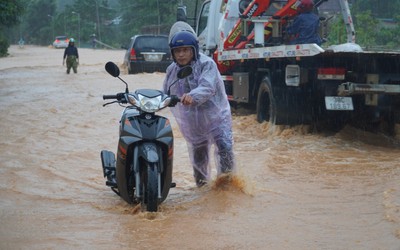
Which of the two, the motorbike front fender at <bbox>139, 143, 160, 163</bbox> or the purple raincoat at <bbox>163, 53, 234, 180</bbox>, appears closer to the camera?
the motorbike front fender at <bbox>139, 143, 160, 163</bbox>

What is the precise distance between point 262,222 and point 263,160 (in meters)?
3.43

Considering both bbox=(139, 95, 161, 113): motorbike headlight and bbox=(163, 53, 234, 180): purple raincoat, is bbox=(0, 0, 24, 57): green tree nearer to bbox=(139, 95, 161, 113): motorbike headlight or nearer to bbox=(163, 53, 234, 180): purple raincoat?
bbox=(163, 53, 234, 180): purple raincoat

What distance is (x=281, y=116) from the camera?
36.5 feet

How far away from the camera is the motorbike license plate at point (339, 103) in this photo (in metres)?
9.57

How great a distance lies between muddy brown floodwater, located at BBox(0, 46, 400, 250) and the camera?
541 centimetres

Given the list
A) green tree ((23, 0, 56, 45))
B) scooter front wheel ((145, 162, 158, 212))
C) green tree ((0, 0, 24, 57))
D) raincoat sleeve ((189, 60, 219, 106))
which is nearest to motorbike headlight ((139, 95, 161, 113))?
raincoat sleeve ((189, 60, 219, 106))

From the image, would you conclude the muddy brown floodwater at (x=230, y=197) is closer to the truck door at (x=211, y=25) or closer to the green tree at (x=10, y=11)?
the truck door at (x=211, y=25)

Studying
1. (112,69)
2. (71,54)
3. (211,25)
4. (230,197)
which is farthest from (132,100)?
(71,54)

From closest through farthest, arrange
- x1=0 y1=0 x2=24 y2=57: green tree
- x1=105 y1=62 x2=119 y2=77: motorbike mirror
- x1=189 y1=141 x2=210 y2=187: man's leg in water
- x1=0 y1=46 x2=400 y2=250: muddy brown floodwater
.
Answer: x1=0 y1=46 x2=400 y2=250: muddy brown floodwater
x1=105 y1=62 x2=119 y2=77: motorbike mirror
x1=189 y1=141 x2=210 y2=187: man's leg in water
x1=0 y1=0 x2=24 y2=57: green tree

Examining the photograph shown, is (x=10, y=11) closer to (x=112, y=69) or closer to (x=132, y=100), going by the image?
(x=112, y=69)

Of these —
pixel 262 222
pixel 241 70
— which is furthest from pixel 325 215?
pixel 241 70

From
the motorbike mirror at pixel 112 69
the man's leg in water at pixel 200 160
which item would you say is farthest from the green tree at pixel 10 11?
the motorbike mirror at pixel 112 69

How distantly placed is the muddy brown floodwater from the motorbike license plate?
0.64 m

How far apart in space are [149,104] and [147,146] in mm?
345
